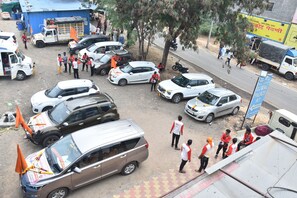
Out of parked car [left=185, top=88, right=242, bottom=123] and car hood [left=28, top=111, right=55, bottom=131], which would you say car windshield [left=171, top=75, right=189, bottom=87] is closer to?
parked car [left=185, top=88, right=242, bottom=123]

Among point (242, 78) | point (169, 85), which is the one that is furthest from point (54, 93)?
point (242, 78)

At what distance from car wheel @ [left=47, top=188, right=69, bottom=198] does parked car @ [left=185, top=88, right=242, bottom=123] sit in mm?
8111

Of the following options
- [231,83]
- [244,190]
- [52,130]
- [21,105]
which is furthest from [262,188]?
[231,83]

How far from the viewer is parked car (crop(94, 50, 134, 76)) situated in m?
19.1

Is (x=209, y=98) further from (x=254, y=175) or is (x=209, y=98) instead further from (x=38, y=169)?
(x=38, y=169)

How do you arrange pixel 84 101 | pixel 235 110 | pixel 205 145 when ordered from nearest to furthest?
1. pixel 205 145
2. pixel 84 101
3. pixel 235 110

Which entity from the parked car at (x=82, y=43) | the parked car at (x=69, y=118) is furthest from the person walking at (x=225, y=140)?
the parked car at (x=82, y=43)

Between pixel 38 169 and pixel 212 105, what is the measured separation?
9444mm

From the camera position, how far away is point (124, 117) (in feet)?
47.5

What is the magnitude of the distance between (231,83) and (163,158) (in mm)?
12413

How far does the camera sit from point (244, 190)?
17.5 feet

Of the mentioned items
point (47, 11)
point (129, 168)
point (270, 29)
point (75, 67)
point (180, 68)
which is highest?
point (270, 29)

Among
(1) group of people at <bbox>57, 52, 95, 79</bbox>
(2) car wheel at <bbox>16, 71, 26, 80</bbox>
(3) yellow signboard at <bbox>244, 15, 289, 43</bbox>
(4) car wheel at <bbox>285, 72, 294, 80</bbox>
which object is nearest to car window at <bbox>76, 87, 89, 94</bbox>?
(1) group of people at <bbox>57, 52, 95, 79</bbox>

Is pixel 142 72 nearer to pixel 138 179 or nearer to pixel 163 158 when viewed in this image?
pixel 163 158
